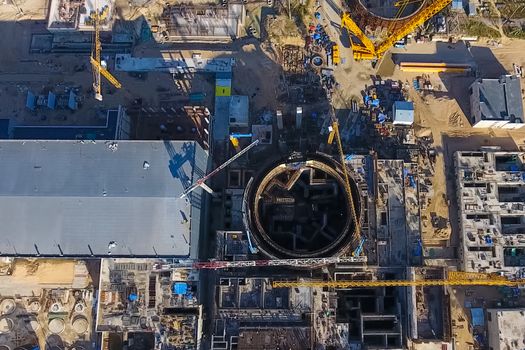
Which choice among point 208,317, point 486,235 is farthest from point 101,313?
point 486,235

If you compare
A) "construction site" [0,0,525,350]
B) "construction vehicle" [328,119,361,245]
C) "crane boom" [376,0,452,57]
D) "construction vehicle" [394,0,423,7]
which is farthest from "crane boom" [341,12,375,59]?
"construction vehicle" [328,119,361,245]

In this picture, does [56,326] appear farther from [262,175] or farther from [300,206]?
[300,206]

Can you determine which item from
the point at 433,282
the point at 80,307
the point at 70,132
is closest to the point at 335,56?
the point at 433,282

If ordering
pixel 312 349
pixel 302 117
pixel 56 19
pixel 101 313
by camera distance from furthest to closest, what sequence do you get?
1. pixel 56 19
2. pixel 302 117
3. pixel 101 313
4. pixel 312 349

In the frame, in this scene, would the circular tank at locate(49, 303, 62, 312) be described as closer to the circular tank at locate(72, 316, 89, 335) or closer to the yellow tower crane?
the circular tank at locate(72, 316, 89, 335)

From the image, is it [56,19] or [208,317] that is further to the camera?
[56,19]

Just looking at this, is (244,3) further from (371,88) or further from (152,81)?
(371,88)
